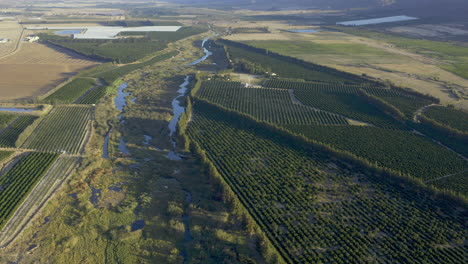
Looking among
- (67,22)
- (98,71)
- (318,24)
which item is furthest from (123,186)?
(67,22)

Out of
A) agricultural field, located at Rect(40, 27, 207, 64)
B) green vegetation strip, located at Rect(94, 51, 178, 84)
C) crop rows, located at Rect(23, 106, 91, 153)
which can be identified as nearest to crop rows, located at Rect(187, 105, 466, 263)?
crop rows, located at Rect(23, 106, 91, 153)

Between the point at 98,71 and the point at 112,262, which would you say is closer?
the point at 112,262

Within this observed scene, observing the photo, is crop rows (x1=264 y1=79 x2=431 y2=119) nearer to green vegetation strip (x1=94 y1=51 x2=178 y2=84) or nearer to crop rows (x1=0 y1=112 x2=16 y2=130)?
green vegetation strip (x1=94 y1=51 x2=178 y2=84)

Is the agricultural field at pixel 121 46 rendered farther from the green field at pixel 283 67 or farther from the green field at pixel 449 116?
the green field at pixel 449 116

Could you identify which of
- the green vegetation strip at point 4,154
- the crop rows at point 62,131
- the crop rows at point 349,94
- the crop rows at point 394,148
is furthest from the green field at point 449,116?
the green vegetation strip at point 4,154

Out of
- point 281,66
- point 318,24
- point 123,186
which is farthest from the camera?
point 318,24

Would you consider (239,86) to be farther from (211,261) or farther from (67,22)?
(67,22)

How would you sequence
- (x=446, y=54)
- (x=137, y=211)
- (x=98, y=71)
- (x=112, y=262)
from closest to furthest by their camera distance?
(x=112, y=262) → (x=137, y=211) → (x=98, y=71) → (x=446, y=54)
